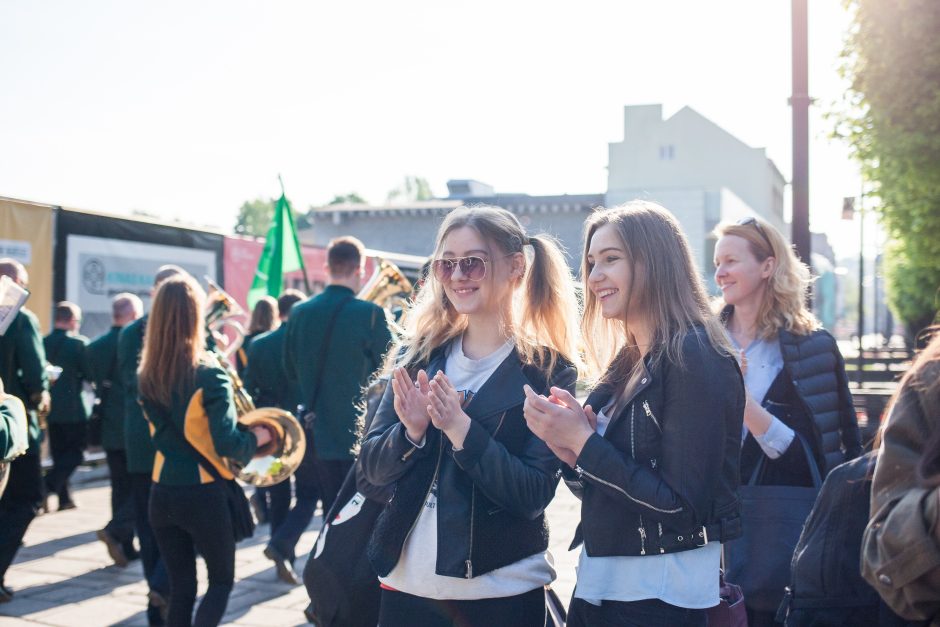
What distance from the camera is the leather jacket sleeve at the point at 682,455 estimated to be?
6.88ft

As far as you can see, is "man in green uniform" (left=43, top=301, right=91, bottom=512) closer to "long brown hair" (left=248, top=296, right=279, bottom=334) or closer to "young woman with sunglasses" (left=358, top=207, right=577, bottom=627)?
"long brown hair" (left=248, top=296, right=279, bottom=334)

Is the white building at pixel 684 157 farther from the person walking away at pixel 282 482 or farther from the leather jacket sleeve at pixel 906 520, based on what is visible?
the leather jacket sleeve at pixel 906 520

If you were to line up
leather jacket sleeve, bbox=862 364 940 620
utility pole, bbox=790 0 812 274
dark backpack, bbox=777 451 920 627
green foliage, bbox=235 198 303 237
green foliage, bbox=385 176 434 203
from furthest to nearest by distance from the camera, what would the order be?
green foliage, bbox=235 198 303 237
green foliage, bbox=385 176 434 203
utility pole, bbox=790 0 812 274
dark backpack, bbox=777 451 920 627
leather jacket sleeve, bbox=862 364 940 620

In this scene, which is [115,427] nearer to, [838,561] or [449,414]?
[449,414]

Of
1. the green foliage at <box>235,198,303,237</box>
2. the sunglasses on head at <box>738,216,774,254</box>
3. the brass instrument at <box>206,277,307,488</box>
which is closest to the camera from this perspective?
the sunglasses on head at <box>738,216,774,254</box>

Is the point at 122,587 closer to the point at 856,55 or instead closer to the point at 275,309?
the point at 275,309

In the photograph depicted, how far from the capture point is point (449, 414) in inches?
94.8

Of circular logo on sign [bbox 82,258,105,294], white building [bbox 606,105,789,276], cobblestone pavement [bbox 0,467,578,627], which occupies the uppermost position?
white building [bbox 606,105,789,276]

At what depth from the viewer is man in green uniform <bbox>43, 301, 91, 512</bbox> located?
326 inches

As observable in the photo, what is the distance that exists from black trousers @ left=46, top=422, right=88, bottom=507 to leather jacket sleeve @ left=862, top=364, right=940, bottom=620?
26.5 feet

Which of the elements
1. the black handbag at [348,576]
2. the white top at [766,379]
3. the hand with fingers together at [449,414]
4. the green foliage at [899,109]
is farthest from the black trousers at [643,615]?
the green foliage at [899,109]

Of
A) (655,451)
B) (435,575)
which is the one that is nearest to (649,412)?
(655,451)

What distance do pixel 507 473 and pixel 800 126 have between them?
4719mm

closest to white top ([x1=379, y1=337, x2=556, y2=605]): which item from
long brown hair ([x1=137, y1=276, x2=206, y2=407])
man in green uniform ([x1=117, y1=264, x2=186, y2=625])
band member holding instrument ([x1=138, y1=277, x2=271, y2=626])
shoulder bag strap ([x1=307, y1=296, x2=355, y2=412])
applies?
band member holding instrument ([x1=138, y1=277, x2=271, y2=626])
